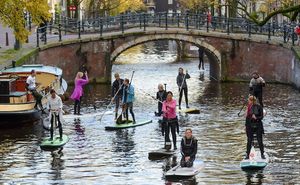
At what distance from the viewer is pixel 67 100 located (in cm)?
3881

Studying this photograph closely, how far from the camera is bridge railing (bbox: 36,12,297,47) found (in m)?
49.0

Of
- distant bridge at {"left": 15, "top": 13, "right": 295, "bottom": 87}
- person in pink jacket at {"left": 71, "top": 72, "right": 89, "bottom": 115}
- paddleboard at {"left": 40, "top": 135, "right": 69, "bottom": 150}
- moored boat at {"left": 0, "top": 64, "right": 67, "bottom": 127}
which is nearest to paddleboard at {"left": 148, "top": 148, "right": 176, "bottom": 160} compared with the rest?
paddleboard at {"left": 40, "top": 135, "right": 69, "bottom": 150}

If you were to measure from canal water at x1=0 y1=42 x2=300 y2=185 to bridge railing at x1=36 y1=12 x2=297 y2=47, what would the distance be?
801cm

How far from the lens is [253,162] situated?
23.1 meters

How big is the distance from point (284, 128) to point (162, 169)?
28.4 ft

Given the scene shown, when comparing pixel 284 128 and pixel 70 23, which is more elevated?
pixel 70 23

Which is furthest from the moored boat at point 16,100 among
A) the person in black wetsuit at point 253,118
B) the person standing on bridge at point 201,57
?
the person standing on bridge at point 201,57

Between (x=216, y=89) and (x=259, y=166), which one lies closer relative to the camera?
(x=259, y=166)

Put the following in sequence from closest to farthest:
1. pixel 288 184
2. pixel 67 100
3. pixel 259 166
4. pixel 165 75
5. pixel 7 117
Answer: pixel 288 184, pixel 259 166, pixel 7 117, pixel 67 100, pixel 165 75

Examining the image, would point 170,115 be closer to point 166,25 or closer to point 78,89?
point 78,89

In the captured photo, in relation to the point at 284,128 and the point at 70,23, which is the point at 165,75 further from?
the point at 284,128

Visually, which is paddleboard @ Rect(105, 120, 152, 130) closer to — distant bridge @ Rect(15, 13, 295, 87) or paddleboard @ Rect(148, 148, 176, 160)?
paddleboard @ Rect(148, 148, 176, 160)

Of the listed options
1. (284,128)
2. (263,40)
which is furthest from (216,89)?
(284,128)

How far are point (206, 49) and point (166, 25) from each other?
2610 millimetres
